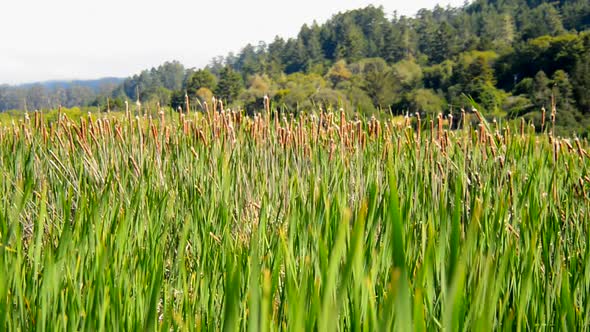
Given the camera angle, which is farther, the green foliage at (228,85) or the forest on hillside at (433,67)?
the green foliage at (228,85)

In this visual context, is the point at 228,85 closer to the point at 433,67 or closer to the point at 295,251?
the point at 433,67

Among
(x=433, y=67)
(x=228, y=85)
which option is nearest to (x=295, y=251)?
(x=228, y=85)

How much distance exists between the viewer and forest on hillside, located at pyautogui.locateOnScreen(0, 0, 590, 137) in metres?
37.7

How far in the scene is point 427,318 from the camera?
1146mm

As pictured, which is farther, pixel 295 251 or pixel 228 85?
pixel 228 85

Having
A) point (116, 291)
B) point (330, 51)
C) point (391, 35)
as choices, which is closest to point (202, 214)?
point (116, 291)

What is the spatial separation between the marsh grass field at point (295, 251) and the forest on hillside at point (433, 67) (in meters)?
12.7

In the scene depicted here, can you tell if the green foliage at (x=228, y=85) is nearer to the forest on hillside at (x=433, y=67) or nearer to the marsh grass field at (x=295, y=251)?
the forest on hillside at (x=433, y=67)

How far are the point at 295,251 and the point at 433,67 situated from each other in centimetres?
6166

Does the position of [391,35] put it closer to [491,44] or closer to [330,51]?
[330,51]

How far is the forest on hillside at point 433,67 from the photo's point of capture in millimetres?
37656

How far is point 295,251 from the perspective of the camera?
5.22 ft

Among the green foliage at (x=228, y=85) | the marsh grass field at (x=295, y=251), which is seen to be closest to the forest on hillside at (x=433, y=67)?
the green foliage at (x=228, y=85)

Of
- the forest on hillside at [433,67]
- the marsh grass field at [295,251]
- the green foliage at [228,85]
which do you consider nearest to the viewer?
the marsh grass field at [295,251]
